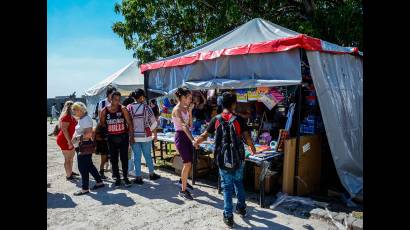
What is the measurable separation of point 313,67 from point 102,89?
11.3 meters

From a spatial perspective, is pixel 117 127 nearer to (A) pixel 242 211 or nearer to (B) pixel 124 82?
(A) pixel 242 211

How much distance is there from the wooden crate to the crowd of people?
2.77 ft

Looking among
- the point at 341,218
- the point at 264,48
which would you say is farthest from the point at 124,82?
the point at 341,218

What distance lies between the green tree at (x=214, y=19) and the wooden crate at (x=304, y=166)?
462cm

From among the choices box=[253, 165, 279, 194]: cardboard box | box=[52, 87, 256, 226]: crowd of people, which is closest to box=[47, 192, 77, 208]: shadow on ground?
box=[52, 87, 256, 226]: crowd of people

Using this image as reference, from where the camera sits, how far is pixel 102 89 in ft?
46.8

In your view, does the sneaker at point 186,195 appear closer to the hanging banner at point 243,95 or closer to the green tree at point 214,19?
the hanging banner at point 243,95

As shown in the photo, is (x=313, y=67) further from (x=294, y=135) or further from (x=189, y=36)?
(x=189, y=36)

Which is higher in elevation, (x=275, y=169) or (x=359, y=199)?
(x=275, y=169)

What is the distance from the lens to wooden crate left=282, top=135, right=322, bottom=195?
502cm

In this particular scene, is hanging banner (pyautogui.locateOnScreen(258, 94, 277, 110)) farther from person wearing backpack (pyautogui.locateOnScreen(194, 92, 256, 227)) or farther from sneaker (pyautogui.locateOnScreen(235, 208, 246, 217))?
sneaker (pyautogui.locateOnScreen(235, 208, 246, 217))

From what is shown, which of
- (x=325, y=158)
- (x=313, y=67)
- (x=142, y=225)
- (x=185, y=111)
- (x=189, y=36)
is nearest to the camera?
(x=142, y=225)

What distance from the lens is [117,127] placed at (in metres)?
5.67
